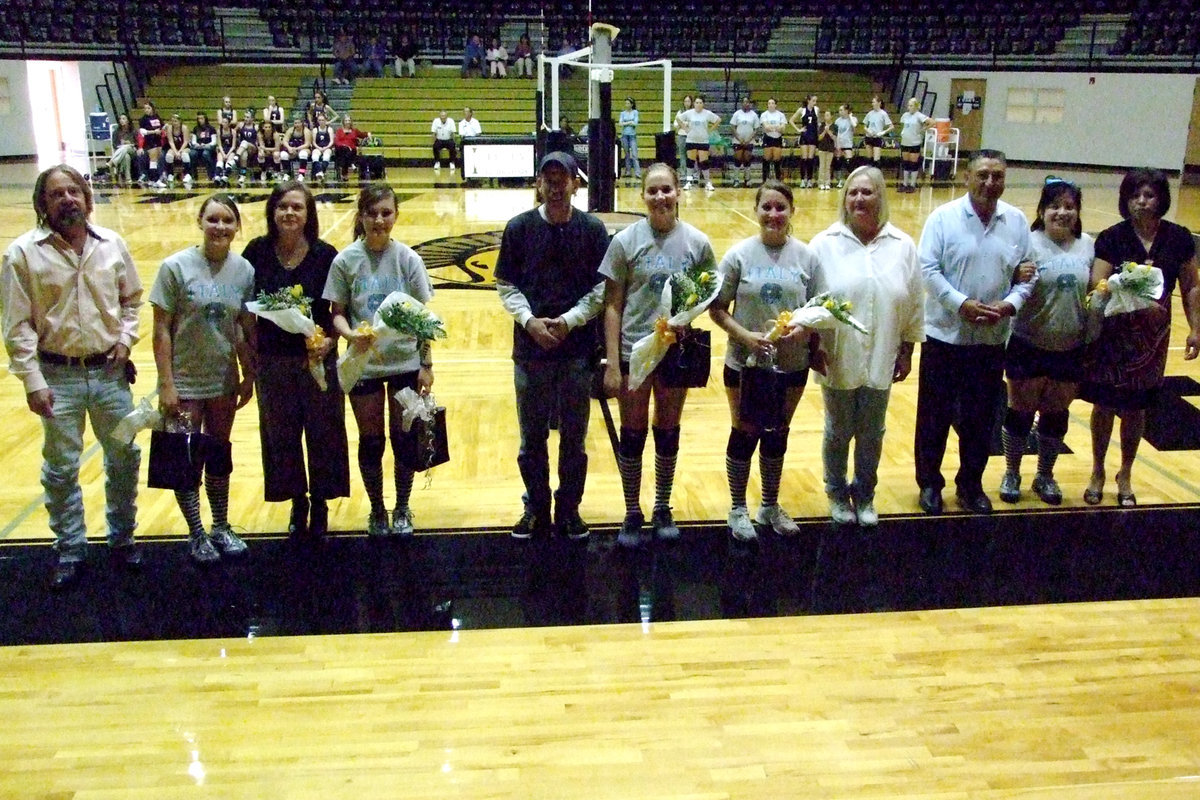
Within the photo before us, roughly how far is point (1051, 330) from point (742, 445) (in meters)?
1.36

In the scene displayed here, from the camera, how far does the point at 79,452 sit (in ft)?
11.7

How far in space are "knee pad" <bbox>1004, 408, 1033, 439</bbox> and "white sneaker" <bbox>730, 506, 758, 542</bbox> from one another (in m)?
1.25

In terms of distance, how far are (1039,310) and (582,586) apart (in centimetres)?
215

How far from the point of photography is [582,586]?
364cm

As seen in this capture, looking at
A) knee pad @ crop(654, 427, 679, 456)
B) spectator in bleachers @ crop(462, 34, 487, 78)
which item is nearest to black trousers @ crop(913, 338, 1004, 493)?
knee pad @ crop(654, 427, 679, 456)

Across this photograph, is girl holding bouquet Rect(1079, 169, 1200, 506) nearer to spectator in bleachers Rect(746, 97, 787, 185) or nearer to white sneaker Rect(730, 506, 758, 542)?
→ white sneaker Rect(730, 506, 758, 542)

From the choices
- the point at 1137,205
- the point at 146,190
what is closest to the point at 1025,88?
the point at 146,190

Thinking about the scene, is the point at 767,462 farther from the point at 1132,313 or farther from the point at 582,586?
the point at 1132,313

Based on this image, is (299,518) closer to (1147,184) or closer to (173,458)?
(173,458)

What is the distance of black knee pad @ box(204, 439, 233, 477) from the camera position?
362 centimetres

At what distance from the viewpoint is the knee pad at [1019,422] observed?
14.2ft

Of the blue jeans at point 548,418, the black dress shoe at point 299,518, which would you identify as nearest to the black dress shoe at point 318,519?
the black dress shoe at point 299,518

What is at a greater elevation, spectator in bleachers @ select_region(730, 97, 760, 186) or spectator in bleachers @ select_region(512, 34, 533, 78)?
spectator in bleachers @ select_region(512, 34, 533, 78)

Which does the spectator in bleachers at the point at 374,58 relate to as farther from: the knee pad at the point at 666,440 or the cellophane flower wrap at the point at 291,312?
the knee pad at the point at 666,440
